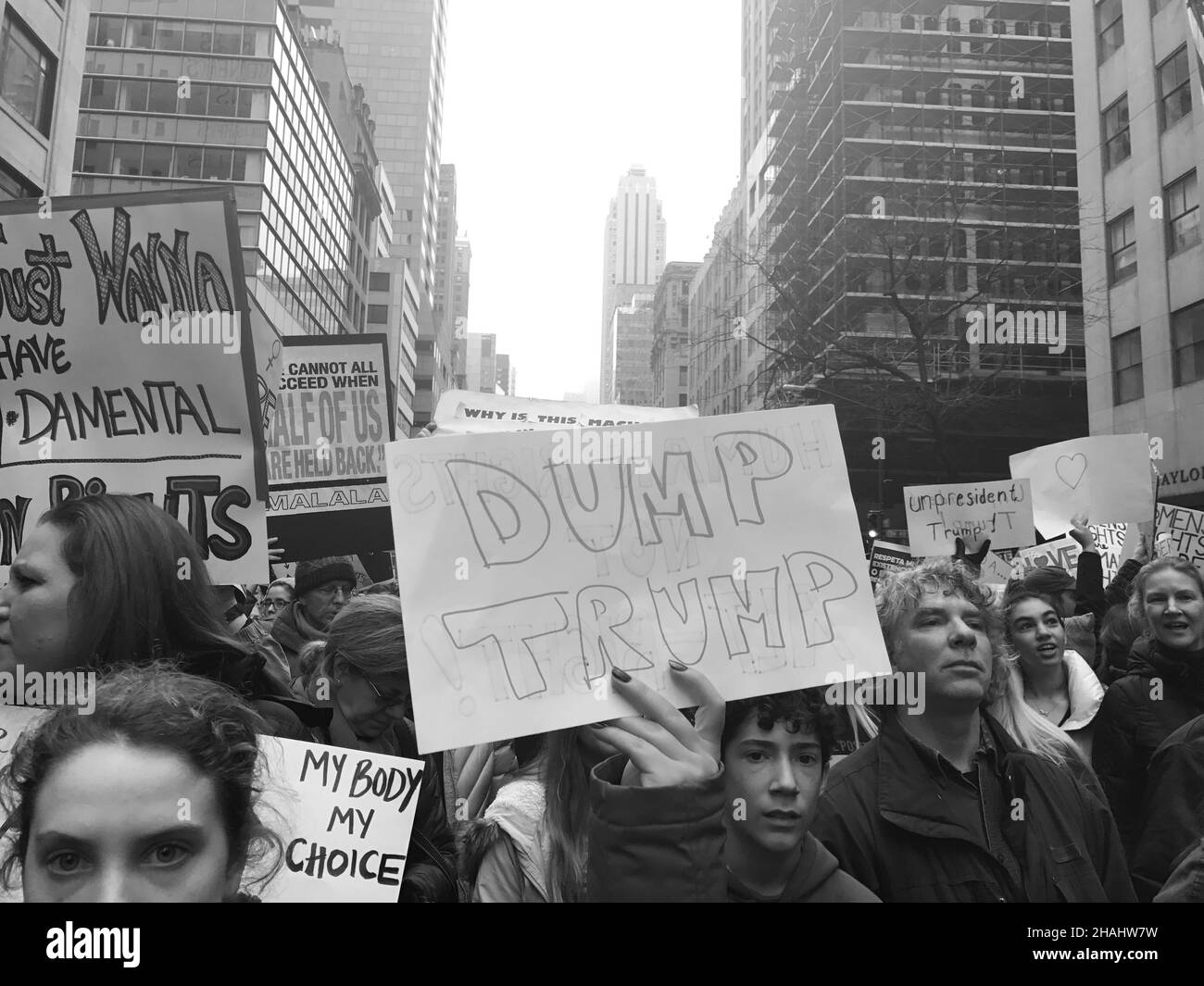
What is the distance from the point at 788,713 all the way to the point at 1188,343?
930 inches

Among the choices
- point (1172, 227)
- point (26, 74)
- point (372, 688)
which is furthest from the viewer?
point (1172, 227)

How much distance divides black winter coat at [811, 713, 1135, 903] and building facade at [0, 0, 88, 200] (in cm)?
1936

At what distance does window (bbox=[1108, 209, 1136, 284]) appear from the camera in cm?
2436

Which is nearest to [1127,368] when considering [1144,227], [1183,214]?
[1144,227]

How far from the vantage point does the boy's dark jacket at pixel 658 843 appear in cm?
179

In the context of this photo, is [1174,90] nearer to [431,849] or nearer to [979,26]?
[979,26]

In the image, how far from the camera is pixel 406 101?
4719 inches

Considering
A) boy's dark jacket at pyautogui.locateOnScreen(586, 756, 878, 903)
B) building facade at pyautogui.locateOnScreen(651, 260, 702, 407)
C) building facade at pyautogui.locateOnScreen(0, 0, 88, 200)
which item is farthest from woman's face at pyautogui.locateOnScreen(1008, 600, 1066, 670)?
building facade at pyautogui.locateOnScreen(651, 260, 702, 407)

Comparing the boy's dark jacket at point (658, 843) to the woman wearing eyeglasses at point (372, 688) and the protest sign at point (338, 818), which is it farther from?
the woman wearing eyeglasses at point (372, 688)

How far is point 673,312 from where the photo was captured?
9962cm

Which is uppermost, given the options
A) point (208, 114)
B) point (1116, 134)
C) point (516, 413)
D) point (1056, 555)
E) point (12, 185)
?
point (208, 114)

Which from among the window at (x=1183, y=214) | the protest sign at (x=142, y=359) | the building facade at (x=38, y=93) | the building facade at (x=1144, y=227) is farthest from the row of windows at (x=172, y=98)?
the protest sign at (x=142, y=359)
